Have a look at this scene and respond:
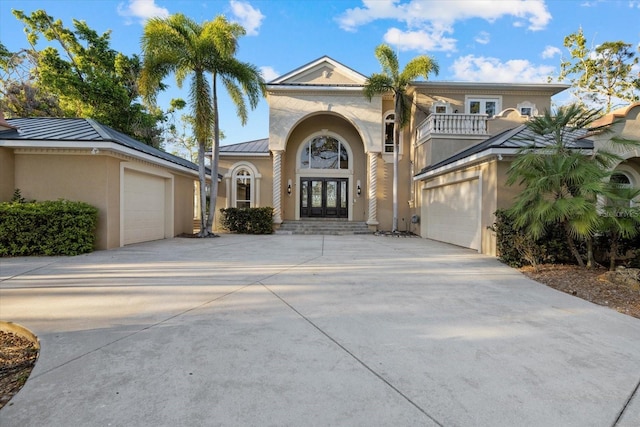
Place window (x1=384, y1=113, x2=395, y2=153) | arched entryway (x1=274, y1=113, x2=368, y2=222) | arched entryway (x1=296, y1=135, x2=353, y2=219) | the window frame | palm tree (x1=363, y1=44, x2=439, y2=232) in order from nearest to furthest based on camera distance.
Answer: palm tree (x1=363, y1=44, x2=439, y2=232) → the window frame → window (x1=384, y1=113, x2=395, y2=153) → arched entryway (x1=274, y1=113, x2=368, y2=222) → arched entryway (x1=296, y1=135, x2=353, y2=219)

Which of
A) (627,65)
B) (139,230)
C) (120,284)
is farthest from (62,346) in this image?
(627,65)

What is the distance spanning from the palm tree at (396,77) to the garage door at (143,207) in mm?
10344

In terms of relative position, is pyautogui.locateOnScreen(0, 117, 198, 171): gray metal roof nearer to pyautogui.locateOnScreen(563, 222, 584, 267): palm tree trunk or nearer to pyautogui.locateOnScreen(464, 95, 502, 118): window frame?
pyautogui.locateOnScreen(563, 222, 584, 267): palm tree trunk

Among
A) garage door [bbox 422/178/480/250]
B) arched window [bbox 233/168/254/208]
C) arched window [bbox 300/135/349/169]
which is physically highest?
arched window [bbox 300/135/349/169]

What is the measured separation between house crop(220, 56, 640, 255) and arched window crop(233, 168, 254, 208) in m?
0.06

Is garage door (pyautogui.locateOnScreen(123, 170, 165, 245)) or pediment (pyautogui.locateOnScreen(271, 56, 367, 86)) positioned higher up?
pediment (pyautogui.locateOnScreen(271, 56, 367, 86))

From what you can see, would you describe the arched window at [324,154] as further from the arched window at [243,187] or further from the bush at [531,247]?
the bush at [531,247]

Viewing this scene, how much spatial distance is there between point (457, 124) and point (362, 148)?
5875 mm

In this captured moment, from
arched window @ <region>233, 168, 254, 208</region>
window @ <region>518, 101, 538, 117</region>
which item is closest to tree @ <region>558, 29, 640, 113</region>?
window @ <region>518, 101, 538, 117</region>

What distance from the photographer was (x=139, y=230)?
451 inches

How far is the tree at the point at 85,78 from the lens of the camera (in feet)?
61.5

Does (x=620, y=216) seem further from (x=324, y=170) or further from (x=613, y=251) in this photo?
(x=324, y=170)

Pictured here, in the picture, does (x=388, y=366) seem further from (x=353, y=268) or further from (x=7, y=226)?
(x=7, y=226)

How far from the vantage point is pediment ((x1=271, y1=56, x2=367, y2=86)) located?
17.2 metres
